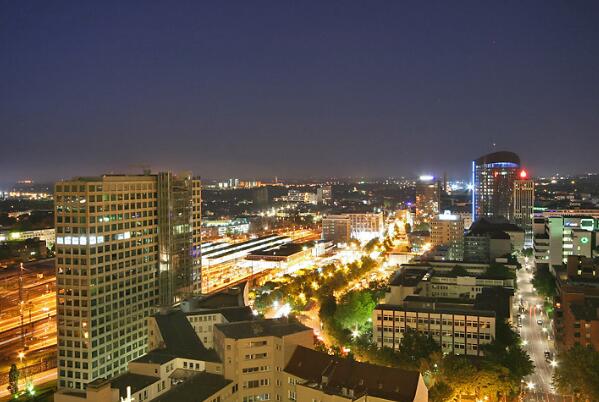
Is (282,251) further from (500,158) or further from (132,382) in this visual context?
(500,158)

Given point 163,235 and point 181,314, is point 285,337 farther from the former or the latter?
point 163,235

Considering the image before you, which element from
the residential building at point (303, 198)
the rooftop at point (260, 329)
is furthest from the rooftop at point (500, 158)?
the rooftop at point (260, 329)

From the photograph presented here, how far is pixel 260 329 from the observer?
471 inches

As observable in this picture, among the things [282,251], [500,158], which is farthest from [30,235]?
[500,158]

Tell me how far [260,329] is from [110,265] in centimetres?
622

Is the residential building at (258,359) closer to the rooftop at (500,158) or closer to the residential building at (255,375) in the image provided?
the residential building at (255,375)

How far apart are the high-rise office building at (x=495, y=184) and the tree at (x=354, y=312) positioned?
38.9 m

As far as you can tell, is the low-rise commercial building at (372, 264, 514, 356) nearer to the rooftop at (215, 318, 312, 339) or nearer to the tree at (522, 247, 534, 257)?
the rooftop at (215, 318, 312, 339)

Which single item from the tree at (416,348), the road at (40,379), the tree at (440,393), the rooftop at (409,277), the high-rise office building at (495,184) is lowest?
the road at (40,379)

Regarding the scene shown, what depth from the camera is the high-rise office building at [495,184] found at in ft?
182

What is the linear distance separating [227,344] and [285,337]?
1264 mm

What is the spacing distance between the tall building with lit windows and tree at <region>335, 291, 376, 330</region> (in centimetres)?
595

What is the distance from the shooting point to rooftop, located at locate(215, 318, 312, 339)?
11656 millimetres

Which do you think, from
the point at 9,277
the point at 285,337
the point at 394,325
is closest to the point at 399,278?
the point at 394,325
